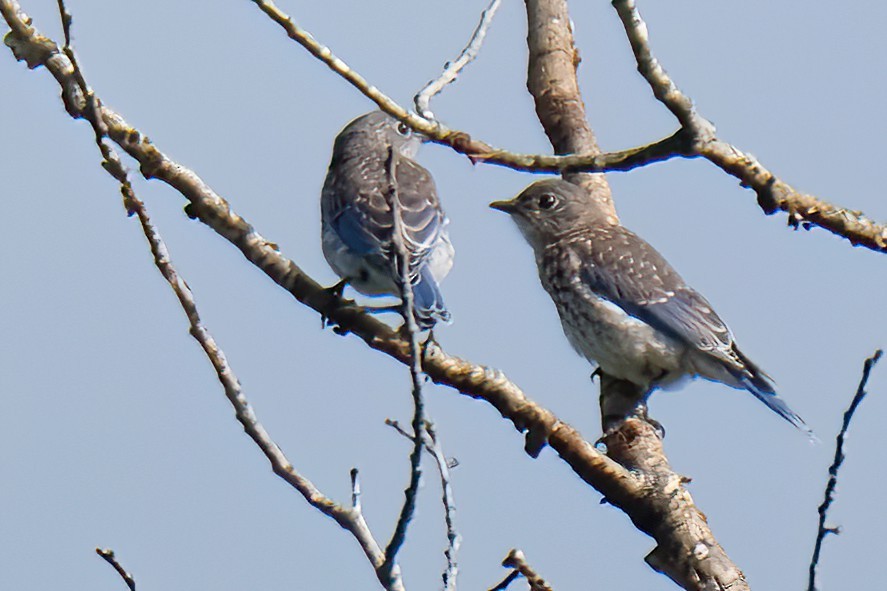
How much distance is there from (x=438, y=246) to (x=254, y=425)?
10.5ft

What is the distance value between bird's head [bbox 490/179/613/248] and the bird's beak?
59mm

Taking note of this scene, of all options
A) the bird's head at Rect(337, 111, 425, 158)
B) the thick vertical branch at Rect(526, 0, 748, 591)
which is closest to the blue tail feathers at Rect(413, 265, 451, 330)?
the thick vertical branch at Rect(526, 0, 748, 591)

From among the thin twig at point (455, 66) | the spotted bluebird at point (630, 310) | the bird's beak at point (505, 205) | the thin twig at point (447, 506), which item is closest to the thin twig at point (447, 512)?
the thin twig at point (447, 506)

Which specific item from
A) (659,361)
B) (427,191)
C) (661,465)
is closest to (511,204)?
(427,191)

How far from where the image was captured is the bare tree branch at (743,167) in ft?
10.8

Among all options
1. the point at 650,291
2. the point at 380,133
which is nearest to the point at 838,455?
the point at 650,291

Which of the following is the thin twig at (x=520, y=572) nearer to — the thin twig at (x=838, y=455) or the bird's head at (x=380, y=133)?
the thin twig at (x=838, y=455)

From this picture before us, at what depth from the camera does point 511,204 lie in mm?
8180

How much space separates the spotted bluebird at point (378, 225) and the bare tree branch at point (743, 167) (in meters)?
1.86

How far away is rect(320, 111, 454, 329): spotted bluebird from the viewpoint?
235 inches

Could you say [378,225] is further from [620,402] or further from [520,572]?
[520,572]

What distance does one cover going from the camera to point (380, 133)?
25.9 ft

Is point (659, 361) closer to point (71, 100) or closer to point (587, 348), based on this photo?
point (587, 348)

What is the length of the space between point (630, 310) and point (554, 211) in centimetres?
108
